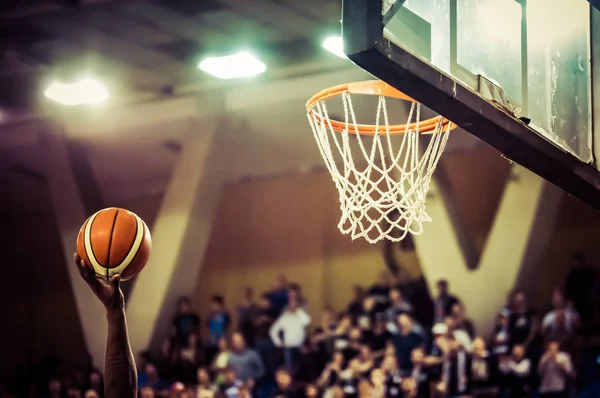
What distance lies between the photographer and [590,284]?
1062cm

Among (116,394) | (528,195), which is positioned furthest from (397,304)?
(116,394)

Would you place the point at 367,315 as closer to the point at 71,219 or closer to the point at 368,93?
the point at 71,219

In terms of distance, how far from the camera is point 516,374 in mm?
9469

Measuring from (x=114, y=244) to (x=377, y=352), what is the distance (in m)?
7.02

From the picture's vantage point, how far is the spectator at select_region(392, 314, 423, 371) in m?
10.2

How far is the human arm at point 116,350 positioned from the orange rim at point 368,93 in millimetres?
1709

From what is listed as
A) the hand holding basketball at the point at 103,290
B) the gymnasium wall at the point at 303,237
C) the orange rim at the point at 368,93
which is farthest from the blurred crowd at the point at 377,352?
the hand holding basketball at the point at 103,290

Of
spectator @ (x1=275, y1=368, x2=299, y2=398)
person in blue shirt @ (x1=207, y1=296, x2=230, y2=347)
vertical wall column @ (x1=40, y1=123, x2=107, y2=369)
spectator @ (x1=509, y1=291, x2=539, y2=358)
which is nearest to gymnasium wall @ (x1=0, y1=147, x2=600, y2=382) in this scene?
vertical wall column @ (x1=40, y1=123, x2=107, y2=369)

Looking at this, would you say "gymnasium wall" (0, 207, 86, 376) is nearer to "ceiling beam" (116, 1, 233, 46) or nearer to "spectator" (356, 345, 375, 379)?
"ceiling beam" (116, 1, 233, 46)

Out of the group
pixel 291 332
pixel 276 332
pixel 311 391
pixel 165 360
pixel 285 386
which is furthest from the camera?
pixel 165 360

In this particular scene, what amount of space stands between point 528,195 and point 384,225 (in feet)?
11.4

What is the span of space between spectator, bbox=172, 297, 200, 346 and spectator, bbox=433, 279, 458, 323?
3605 mm

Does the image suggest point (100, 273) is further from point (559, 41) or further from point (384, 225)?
point (384, 225)

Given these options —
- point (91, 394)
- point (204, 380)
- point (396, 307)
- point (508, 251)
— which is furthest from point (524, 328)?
point (91, 394)
